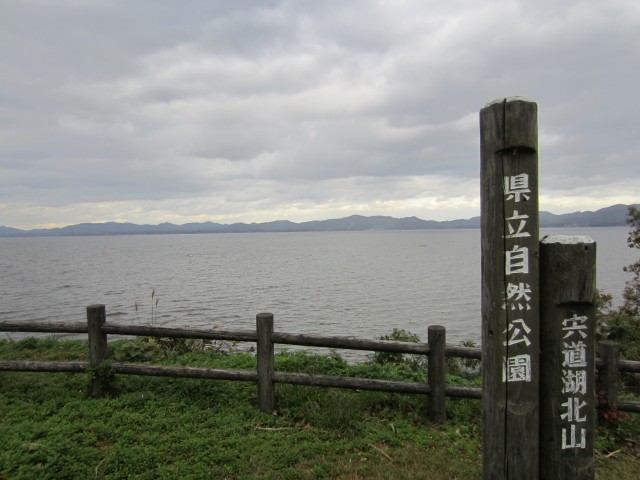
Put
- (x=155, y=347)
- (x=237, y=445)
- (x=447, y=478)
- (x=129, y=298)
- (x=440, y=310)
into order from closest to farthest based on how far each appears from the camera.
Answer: (x=447, y=478) → (x=237, y=445) → (x=155, y=347) → (x=440, y=310) → (x=129, y=298)

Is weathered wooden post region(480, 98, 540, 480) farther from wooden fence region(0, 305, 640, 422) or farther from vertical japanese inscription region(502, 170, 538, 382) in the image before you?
wooden fence region(0, 305, 640, 422)

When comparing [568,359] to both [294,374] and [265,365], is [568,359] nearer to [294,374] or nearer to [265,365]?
[294,374]

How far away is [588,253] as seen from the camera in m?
2.82

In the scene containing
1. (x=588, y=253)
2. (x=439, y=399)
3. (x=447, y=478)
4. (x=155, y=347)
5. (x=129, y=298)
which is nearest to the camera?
(x=588, y=253)

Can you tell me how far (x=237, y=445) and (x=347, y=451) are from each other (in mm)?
1198

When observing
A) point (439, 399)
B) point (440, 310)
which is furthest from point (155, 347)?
point (440, 310)

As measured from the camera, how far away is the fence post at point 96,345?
18.6ft

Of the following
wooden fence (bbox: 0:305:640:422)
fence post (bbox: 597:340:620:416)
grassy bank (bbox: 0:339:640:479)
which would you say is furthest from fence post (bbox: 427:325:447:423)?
fence post (bbox: 597:340:620:416)

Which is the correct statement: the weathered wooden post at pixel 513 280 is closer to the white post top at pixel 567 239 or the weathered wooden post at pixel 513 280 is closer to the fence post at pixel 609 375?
the white post top at pixel 567 239

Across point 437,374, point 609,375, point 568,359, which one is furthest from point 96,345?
point 609,375

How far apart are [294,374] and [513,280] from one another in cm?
352

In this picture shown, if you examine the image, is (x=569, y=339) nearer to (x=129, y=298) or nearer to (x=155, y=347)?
(x=155, y=347)

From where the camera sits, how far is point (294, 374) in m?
5.57

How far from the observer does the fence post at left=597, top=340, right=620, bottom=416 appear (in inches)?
201
